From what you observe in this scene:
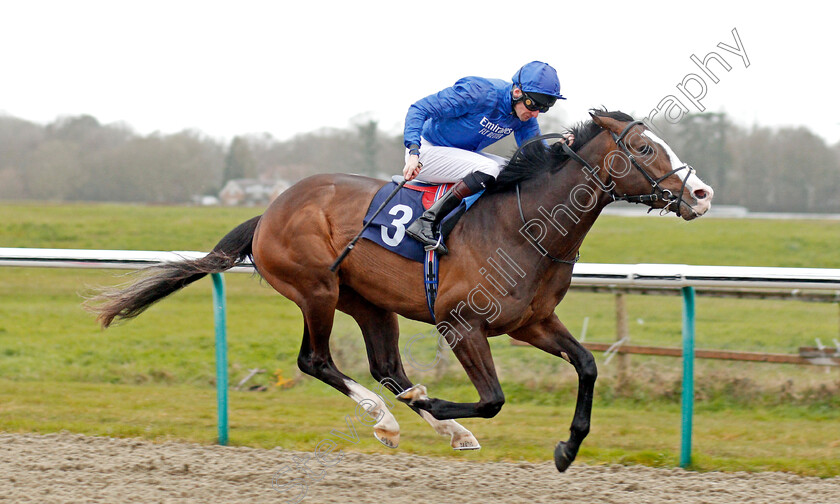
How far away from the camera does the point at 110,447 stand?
4.49m

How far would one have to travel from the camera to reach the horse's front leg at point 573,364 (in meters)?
3.79

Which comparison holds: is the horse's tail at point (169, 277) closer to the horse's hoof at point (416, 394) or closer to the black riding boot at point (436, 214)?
the black riding boot at point (436, 214)

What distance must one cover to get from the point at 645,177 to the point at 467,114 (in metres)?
0.95

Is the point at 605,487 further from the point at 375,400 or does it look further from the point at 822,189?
the point at 822,189

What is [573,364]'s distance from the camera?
3916 millimetres

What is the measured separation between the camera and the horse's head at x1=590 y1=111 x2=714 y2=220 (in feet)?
11.0

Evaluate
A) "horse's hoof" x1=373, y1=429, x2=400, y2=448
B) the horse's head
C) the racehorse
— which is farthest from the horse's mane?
"horse's hoof" x1=373, y1=429, x2=400, y2=448

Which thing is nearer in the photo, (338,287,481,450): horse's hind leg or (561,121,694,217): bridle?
(561,121,694,217): bridle

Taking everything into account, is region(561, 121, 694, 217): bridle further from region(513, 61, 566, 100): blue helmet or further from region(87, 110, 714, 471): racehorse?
region(513, 61, 566, 100): blue helmet

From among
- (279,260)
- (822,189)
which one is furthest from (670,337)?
(822,189)

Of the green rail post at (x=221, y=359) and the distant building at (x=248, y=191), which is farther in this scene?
the distant building at (x=248, y=191)

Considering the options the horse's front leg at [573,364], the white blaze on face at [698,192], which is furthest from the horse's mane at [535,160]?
the horse's front leg at [573,364]

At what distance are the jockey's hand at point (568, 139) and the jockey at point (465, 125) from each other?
11mm

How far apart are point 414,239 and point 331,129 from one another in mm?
15070
